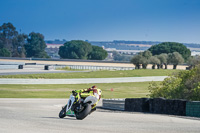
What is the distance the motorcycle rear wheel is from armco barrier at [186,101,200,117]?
19.2 feet

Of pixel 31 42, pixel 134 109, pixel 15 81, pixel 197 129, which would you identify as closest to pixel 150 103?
pixel 134 109

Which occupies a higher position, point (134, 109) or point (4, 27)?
point (4, 27)

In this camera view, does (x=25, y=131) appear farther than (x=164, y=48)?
No

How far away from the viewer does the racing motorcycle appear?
1536 cm

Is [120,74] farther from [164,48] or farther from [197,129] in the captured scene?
[164,48]

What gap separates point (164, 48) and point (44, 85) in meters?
86.5

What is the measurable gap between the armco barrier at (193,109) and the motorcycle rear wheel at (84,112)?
5.86m

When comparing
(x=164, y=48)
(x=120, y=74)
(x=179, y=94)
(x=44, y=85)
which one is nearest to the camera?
(x=179, y=94)

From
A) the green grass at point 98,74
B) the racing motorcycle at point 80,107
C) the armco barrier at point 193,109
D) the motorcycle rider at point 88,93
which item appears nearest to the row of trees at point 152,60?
the green grass at point 98,74

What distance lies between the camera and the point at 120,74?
229 feet

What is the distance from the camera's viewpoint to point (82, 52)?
576 feet

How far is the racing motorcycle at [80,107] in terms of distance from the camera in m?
15.4

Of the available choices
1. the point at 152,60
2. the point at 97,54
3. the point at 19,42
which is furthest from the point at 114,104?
the point at 19,42

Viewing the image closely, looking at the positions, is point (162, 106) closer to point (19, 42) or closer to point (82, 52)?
point (82, 52)
